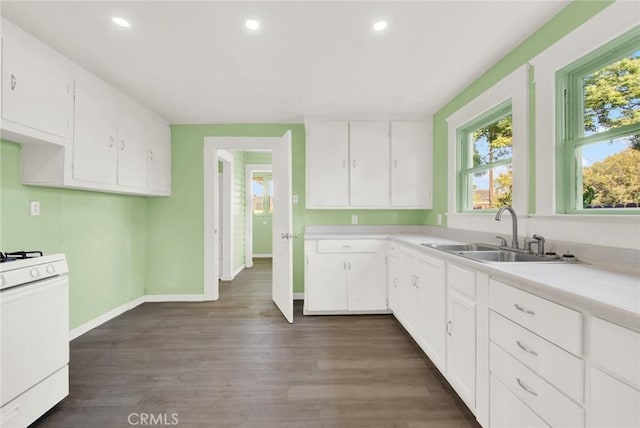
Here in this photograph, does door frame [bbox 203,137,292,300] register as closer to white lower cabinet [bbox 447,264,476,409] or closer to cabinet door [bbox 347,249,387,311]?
cabinet door [bbox 347,249,387,311]

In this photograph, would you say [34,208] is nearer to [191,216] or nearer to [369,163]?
[191,216]

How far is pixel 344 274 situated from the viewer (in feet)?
10.7

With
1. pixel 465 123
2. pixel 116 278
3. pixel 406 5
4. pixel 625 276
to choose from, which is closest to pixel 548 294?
pixel 625 276

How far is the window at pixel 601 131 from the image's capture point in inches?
56.1

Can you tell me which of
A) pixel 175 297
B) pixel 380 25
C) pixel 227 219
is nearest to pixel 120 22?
pixel 380 25

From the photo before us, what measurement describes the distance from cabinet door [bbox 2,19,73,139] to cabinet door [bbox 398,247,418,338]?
114 inches

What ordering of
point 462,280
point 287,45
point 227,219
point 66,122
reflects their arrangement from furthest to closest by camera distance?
point 227,219 → point 66,122 → point 287,45 → point 462,280

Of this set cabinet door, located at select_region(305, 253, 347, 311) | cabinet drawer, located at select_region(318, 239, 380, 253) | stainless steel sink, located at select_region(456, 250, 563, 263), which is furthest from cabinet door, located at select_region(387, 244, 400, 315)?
stainless steel sink, located at select_region(456, 250, 563, 263)

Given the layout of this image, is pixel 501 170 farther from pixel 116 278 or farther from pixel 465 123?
pixel 116 278

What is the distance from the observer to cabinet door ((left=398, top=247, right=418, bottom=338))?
2.48 metres

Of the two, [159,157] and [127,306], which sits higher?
[159,157]

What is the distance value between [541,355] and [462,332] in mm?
610

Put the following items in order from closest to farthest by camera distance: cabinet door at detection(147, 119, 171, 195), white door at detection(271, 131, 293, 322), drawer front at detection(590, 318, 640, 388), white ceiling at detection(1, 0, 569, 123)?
1. drawer front at detection(590, 318, 640, 388)
2. white ceiling at detection(1, 0, 569, 123)
3. white door at detection(271, 131, 293, 322)
4. cabinet door at detection(147, 119, 171, 195)

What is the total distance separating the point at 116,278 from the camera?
10.8 ft
